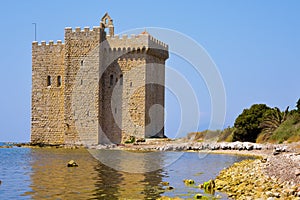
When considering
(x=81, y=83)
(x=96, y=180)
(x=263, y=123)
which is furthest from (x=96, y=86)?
(x=96, y=180)

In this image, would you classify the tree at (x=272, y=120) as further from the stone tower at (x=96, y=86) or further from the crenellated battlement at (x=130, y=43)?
the crenellated battlement at (x=130, y=43)

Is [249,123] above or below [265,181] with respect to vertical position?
above

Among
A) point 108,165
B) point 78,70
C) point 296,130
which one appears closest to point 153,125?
point 78,70

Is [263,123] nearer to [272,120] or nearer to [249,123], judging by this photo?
[272,120]

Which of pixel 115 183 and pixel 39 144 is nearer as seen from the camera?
pixel 115 183

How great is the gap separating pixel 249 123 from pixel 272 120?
131cm

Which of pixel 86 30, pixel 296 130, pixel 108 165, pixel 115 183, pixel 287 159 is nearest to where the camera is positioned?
pixel 115 183

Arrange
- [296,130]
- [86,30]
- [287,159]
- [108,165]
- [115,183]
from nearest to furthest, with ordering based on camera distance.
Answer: [115,183]
[287,159]
[108,165]
[296,130]
[86,30]

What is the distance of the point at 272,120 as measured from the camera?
26984 mm

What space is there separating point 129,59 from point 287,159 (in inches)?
649

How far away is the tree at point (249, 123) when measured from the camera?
Answer: 2734cm

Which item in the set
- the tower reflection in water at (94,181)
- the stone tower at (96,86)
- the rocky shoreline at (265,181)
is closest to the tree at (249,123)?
the stone tower at (96,86)

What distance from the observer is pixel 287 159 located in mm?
13281

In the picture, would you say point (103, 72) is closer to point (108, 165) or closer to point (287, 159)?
point (108, 165)
